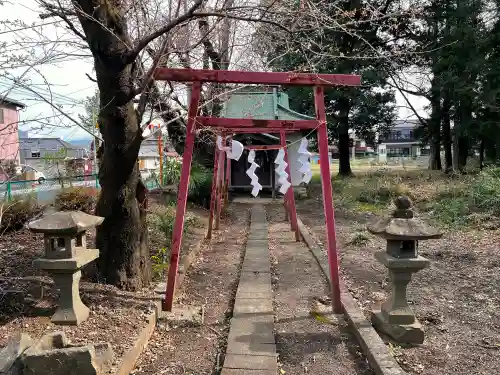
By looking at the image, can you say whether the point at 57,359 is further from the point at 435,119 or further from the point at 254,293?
the point at 435,119

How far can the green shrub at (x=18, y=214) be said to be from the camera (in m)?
6.81

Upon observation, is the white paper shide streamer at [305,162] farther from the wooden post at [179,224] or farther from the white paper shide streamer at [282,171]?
the wooden post at [179,224]

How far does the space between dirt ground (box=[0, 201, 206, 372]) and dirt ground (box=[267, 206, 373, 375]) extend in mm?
1474

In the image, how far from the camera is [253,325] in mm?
4500

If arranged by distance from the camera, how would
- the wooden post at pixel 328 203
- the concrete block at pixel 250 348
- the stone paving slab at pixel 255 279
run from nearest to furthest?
the concrete block at pixel 250 348 < the wooden post at pixel 328 203 < the stone paving slab at pixel 255 279

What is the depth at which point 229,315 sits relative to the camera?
4.96 meters

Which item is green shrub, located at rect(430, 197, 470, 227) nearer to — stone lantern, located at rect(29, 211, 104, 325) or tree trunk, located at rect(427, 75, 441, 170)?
stone lantern, located at rect(29, 211, 104, 325)

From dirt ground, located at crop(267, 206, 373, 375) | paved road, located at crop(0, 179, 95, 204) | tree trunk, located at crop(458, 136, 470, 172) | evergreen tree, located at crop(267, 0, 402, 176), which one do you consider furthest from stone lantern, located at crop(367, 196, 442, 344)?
tree trunk, located at crop(458, 136, 470, 172)

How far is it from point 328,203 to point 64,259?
2.82 metres

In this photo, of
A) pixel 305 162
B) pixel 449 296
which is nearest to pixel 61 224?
pixel 305 162

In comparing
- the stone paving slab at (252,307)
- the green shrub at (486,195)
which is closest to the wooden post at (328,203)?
the stone paving slab at (252,307)

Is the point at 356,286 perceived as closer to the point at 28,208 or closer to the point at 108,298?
the point at 108,298

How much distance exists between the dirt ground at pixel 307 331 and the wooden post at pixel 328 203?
1.03 feet

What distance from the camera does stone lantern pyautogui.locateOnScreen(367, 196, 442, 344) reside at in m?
3.89
